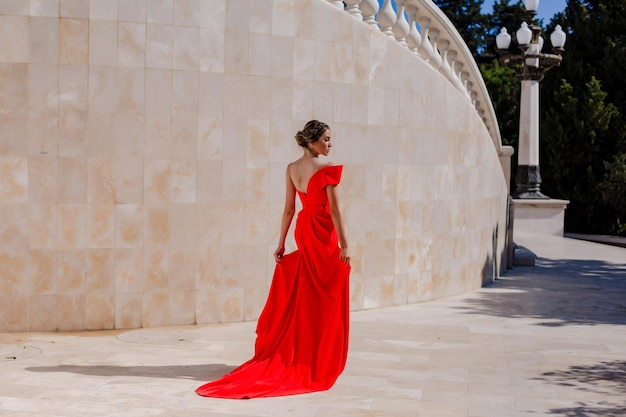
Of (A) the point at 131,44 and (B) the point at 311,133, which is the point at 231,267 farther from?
(B) the point at 311,133

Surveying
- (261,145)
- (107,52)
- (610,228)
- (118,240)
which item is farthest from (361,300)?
(610,228)

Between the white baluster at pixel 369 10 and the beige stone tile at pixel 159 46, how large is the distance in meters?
2.53

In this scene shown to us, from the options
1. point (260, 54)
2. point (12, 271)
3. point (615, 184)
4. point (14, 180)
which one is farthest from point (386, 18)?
point (615, 184)

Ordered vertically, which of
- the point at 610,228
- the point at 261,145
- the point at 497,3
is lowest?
the point at 610,228

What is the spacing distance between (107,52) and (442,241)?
207 inches

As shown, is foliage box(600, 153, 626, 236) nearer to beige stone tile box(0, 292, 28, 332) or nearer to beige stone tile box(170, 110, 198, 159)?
beige stone tile box(170, 110, 198, 159)

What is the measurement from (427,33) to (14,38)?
5.44 metres

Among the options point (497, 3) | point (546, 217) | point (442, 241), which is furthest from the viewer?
point (497, 3)

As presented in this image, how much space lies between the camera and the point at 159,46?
8.73 metres

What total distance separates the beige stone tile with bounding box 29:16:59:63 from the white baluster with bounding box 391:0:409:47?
422cm

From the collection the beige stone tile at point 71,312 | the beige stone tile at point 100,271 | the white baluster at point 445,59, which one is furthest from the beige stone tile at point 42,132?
the white baluster at point 445,59

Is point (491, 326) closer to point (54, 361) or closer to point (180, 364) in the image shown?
point (180, 364)

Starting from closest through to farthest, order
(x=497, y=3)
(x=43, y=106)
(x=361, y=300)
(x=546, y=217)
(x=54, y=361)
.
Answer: (x=54, y=361) → (x=43, y=106) → (x=361, y=300) → (x=546, y=217) → (x=497, y=3)

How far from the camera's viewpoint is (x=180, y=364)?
714 centimetres
